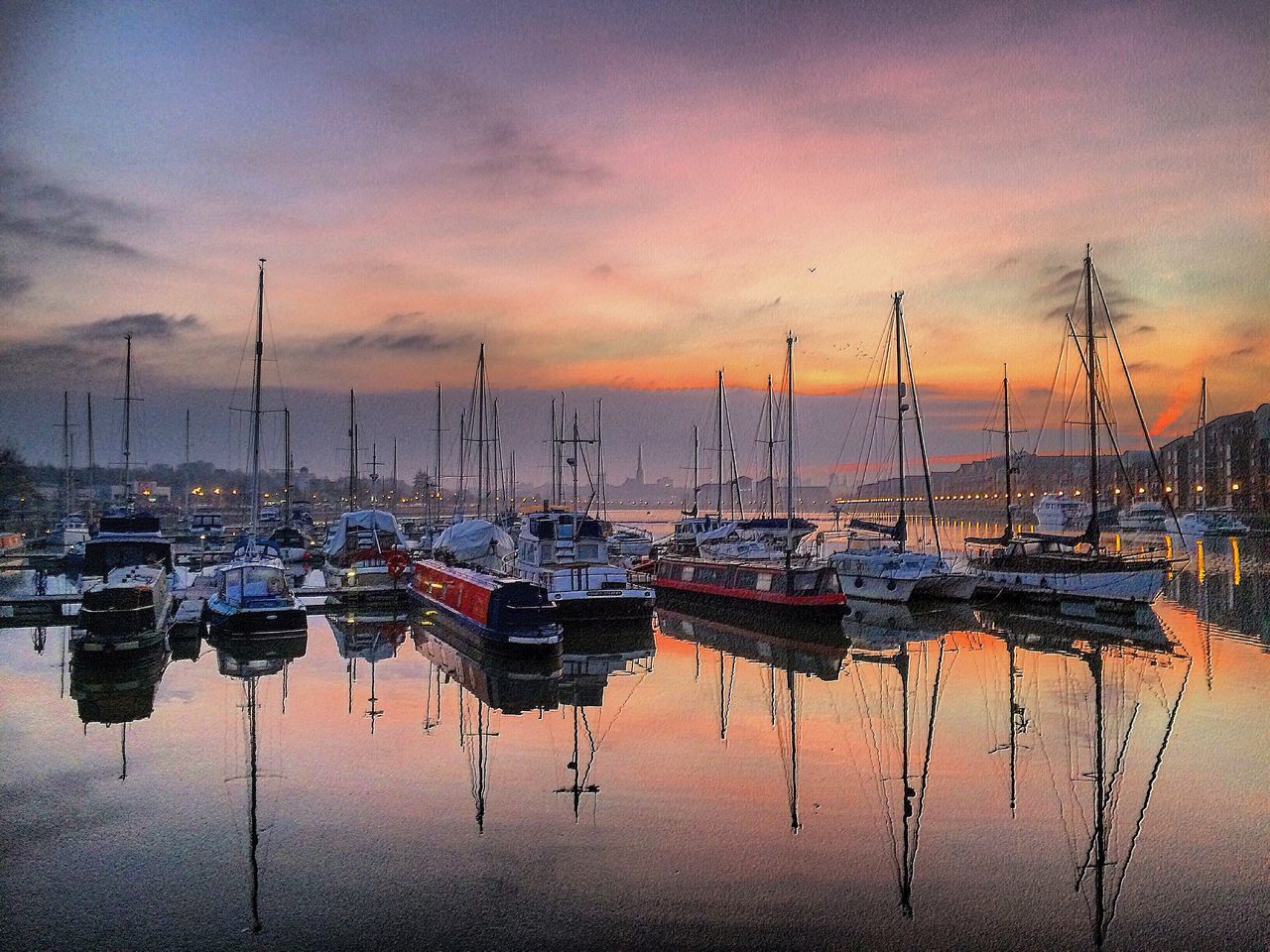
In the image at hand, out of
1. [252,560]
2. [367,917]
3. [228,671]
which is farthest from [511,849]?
[252,560]

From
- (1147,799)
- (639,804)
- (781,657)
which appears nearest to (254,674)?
(781,657)

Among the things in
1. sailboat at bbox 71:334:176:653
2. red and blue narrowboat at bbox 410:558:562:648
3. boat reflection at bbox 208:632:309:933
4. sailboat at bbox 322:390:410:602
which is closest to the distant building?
sailboat at bbox 322:390:410:602

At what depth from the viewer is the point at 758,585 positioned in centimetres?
4584

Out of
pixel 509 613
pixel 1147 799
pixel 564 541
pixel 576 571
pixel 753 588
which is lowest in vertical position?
pixel 1147 799

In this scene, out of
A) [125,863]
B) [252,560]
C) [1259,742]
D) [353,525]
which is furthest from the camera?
[353,525]

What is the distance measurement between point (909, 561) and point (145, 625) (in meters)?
35.3

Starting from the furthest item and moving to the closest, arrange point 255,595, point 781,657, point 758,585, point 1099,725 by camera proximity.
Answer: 1. point 758,585
2. point 255,595
3. point 781,657
4. point 1099,725

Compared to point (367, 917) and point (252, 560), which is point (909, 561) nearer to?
point (252, 560)

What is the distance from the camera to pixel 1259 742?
21.1 m

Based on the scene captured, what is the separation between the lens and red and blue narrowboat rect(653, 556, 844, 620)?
42750 millimetres

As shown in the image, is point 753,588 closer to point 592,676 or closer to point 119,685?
point 592,676

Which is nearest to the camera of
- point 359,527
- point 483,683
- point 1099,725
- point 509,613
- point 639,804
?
point 639,804

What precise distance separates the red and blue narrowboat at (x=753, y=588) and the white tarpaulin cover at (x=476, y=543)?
9.95 meters

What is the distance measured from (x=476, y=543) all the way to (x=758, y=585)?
65.8 ft
